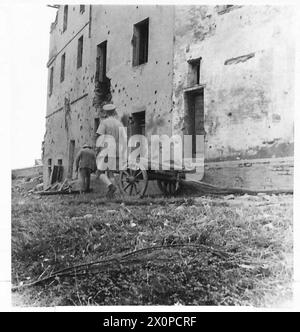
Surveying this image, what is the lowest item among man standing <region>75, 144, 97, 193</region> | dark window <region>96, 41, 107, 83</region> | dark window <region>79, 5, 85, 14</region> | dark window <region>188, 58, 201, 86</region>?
man standing <region>75, 144, 97, 193</region>

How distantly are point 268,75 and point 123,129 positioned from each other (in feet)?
7.18

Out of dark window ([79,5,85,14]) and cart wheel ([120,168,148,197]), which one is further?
dark window ([79,5,85,14])

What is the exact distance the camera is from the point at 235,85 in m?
5.66

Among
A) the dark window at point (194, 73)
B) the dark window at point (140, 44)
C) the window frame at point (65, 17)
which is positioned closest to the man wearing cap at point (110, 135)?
the dark window at point (140, 44)

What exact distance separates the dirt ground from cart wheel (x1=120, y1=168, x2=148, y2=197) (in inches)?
6.6

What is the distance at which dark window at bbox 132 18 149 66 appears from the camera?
6.33 meters

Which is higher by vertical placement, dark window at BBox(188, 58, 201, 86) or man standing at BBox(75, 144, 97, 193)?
dark window at BBox(188, 58, 201, 86)

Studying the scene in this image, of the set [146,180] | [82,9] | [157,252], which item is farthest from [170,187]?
[82,9]

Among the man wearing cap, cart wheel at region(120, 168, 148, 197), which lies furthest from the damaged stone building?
cart wheel at region(120, 168, 148, 197)

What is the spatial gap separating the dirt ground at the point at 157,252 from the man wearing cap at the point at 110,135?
0.94 feet

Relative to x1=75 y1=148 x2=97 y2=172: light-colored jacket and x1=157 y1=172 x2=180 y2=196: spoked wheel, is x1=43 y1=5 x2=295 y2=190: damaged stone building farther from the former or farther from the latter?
x1=157 y1=172 x2=180 y2=196: spoked wheel

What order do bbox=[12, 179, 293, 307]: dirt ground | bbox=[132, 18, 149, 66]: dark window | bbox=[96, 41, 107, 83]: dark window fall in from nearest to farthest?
bbox=[12, 179, 293, 307]: dirt ground < bbox=[132, 18, 149, 66]: dark window < bbox=[96, 41, 107, 83]: dark window
